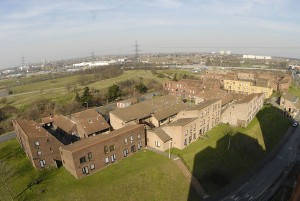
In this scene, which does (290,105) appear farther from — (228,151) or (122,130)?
(122,130)

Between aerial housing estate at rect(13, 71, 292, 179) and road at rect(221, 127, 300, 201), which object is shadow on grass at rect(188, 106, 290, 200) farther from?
aerial housing estate at rect(13, 71, 292, 179)

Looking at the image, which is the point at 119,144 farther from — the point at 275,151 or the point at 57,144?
the point at 275,151

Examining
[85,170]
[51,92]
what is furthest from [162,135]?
[51,92]

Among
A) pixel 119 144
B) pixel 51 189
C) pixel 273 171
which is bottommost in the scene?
pixel 273 171

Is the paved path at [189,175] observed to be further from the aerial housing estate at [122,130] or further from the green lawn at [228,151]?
the aerial housing estate at [122,130]

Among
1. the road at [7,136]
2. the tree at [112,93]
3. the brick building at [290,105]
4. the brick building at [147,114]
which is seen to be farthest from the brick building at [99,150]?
the brick building at [290,105]

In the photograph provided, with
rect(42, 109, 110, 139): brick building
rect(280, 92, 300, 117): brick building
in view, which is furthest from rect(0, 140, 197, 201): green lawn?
rect(280, 92, 300, 117): brick building

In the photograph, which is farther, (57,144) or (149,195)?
(57,144)

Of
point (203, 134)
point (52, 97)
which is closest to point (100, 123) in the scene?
point (203, 134)
